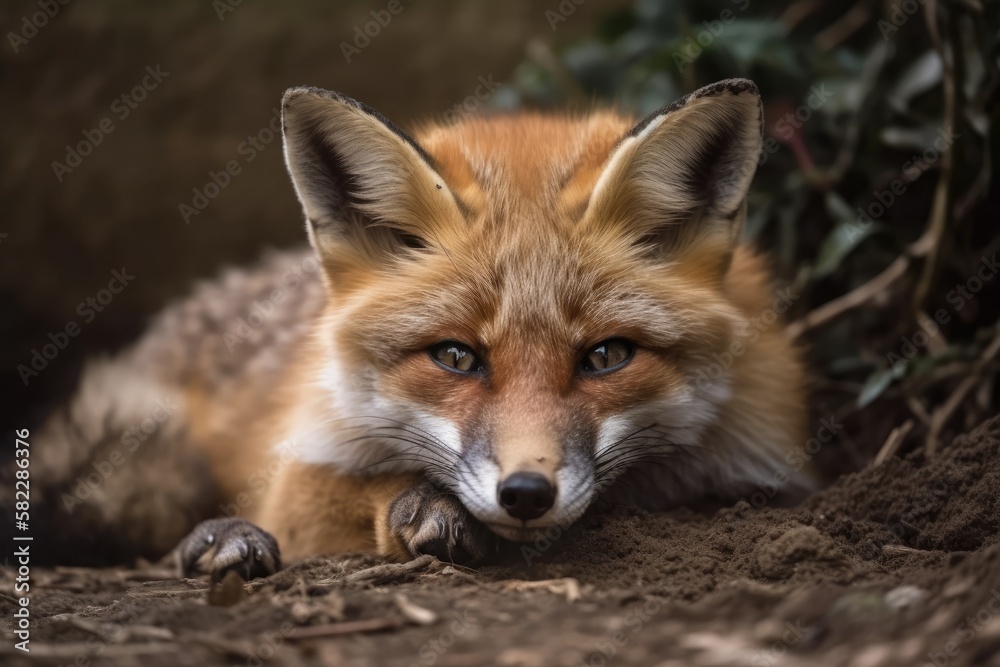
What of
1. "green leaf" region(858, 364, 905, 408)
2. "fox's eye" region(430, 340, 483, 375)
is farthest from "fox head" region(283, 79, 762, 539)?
"green leaf" region(858, 364, 905, 408)

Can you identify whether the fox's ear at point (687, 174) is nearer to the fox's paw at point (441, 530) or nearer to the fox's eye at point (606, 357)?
the fox's eye at point (606, 357)

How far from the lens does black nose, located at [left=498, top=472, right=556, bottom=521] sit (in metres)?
2.10

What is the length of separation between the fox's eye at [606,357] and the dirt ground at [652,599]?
441 millimetres

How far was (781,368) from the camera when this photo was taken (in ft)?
9.96

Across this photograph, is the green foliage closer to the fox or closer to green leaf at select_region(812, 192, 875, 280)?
green leaf at select_region(812, 192, 875, 280)

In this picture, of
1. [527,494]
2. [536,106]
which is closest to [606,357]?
[527,494]

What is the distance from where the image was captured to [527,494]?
2107 mm

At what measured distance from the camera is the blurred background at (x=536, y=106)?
11.9ft

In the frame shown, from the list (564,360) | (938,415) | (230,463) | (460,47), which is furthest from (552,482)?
(460,47)

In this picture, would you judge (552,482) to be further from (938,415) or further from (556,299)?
(938,415)

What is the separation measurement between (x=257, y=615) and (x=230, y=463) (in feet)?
6.95

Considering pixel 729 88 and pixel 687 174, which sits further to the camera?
pixel 687 174

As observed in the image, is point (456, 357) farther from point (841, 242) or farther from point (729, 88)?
point (841, 242)

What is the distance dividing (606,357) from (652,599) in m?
0.74
